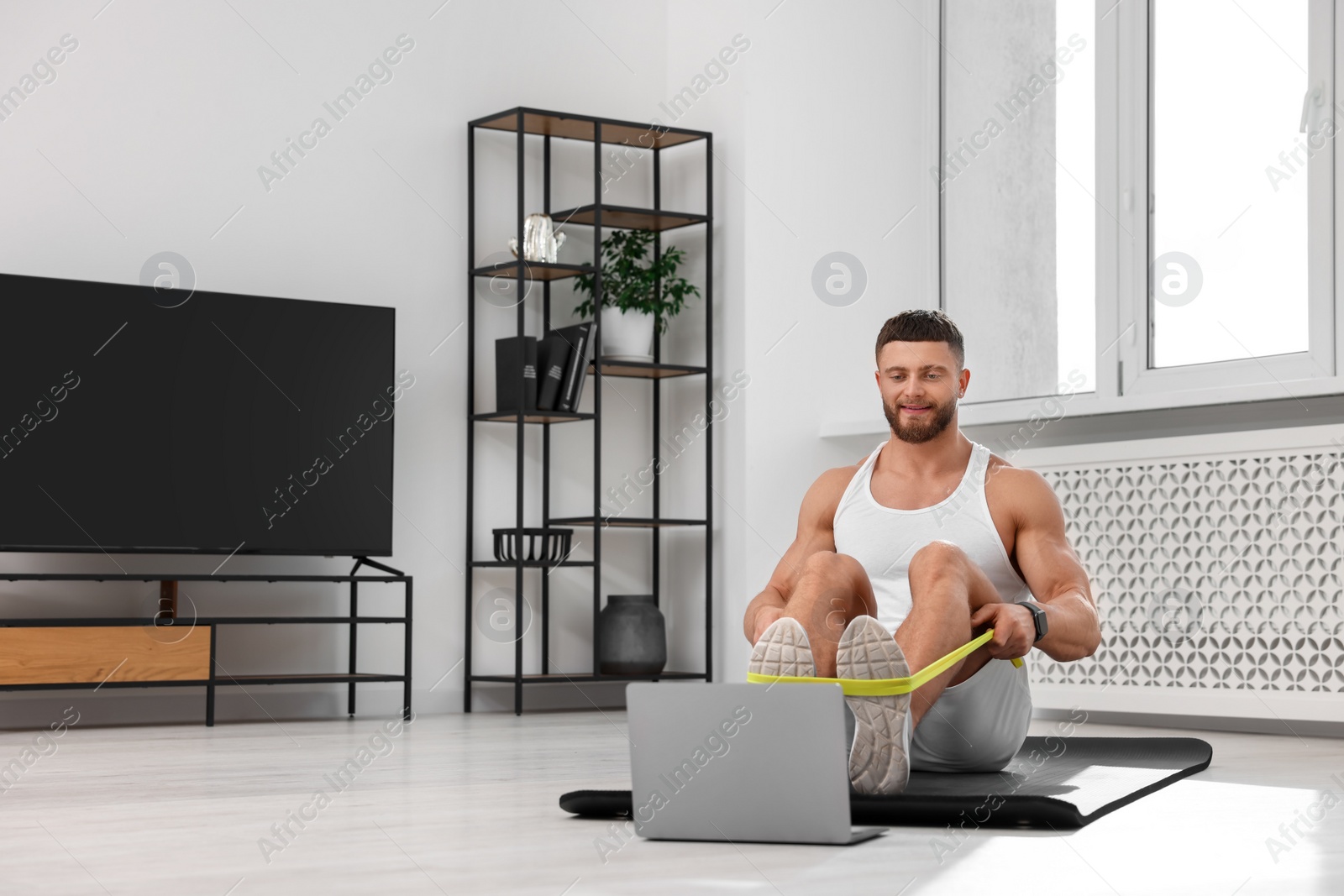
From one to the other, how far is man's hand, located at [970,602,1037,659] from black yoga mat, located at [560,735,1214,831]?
8.3 inches

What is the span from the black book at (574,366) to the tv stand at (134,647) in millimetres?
804

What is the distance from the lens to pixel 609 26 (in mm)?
5301

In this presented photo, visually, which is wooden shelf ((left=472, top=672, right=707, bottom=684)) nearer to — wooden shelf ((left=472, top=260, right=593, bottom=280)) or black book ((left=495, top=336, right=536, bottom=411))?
black book ((left=495, top=336, right=536, bottom=411))

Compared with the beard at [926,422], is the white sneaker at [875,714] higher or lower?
lower

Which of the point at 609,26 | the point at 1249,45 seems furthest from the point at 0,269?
the point at 1249,45

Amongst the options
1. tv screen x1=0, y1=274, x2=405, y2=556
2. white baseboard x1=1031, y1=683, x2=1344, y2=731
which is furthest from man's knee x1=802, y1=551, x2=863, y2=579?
tv screen x1=0, y1=274, x2=405, y2=556

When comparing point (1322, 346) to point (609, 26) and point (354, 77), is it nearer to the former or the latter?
point (609, 26)

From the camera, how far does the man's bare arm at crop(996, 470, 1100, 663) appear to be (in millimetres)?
2326

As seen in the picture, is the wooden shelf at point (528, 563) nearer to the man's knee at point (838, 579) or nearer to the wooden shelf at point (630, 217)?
the wooden shelf at point (630, 217)

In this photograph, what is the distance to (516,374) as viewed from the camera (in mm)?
4750

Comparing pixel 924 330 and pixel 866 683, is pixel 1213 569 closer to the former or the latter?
pixel 924 330

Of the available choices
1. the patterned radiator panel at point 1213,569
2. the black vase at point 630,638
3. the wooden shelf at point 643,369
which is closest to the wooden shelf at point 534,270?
the wooden shelf at point 643,369

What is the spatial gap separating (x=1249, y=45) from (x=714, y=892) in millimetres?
3455

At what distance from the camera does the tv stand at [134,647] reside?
12.7 feet
